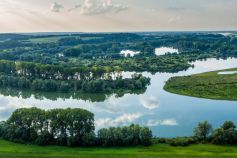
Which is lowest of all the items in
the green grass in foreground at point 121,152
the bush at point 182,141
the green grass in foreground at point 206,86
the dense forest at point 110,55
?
the green grass in foreground at point 121,152

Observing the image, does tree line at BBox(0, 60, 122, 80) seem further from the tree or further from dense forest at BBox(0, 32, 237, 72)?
the tree

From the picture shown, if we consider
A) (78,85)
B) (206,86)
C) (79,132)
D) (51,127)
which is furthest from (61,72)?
(79,132)

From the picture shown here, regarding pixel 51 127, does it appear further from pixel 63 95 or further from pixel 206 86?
pixel 206 86

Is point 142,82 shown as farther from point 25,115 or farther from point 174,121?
point 25,115

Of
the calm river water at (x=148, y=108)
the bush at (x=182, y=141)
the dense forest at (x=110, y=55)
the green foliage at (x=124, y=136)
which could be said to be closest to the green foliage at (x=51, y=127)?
the green foliage at (x=124, y=136)

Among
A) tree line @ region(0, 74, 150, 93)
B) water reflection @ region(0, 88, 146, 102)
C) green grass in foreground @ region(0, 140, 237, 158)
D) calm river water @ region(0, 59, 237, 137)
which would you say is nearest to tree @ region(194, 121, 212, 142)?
green grass in foreground @ region(0, 140, 237, 158)

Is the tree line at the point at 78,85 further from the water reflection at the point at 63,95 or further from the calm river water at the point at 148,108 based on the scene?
the calm river water at the point at 148,108
